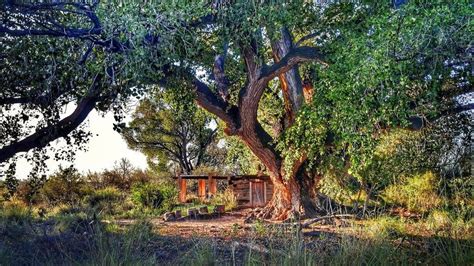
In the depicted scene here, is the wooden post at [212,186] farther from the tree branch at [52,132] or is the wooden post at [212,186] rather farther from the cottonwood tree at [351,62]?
the tree branch at [52,132]

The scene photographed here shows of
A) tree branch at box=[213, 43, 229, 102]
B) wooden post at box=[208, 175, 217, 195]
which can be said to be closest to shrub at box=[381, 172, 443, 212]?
tree branch at box=[213, 43, 229, 102]

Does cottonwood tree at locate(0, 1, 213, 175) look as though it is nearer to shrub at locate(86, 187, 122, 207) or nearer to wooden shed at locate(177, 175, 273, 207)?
shrub at locate(86, 187, 122, 207)

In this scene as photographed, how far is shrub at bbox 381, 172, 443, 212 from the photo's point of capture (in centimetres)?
1209

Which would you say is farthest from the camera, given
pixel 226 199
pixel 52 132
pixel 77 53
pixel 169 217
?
pixel 226 199

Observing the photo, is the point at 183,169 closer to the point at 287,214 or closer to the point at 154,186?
the point at 154,186

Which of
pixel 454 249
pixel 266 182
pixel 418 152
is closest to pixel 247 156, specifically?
pixel 266 182

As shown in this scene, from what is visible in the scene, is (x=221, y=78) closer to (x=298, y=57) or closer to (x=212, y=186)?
(x=298, y=57)

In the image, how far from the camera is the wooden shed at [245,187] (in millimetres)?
17875

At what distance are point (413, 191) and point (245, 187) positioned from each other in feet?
24.7

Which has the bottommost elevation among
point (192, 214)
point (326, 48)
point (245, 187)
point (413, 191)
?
point (192, 214)

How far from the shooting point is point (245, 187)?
1864cm

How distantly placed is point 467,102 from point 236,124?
4765 millimetres

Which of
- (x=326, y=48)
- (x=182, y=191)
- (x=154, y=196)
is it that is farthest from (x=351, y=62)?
(x=182, y=191)

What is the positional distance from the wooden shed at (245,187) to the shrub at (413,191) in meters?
5.21
